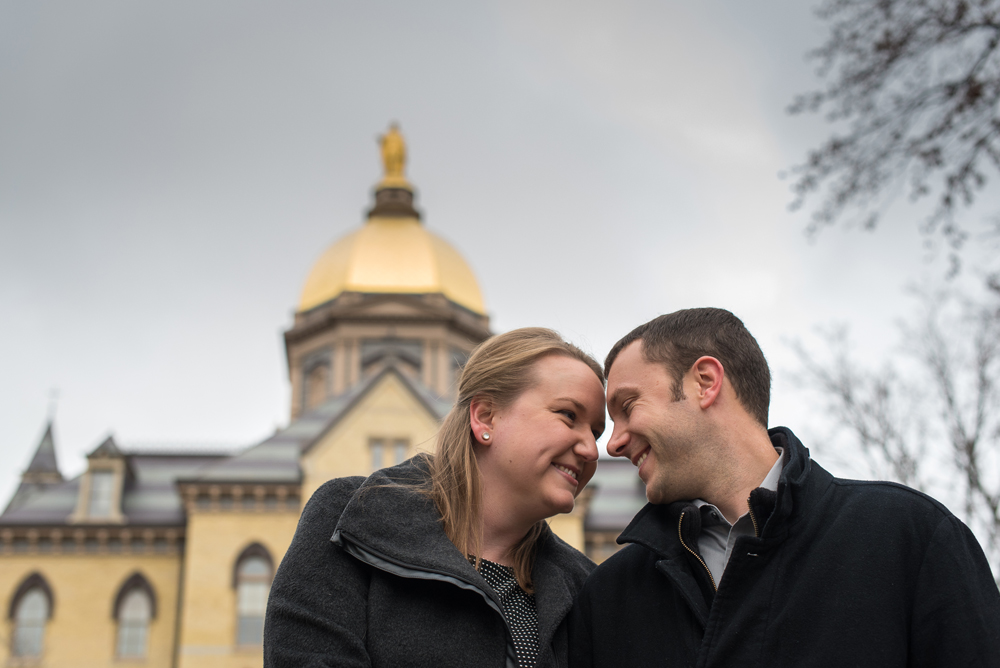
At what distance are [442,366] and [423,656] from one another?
121 ft

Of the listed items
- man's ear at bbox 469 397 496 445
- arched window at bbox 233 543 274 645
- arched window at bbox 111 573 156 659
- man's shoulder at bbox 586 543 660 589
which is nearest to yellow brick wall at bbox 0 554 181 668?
arched window at bbox 111 573 156 659

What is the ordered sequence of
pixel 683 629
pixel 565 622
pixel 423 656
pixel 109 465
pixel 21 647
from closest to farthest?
pixel 423 656 → pixel 683 629 → pixel 565 622 → pixel 21 647 → pixel 109 465

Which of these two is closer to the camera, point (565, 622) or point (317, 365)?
point (565, 622)

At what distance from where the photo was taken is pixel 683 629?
11.8 feet

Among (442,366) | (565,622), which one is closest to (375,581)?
(565,622)

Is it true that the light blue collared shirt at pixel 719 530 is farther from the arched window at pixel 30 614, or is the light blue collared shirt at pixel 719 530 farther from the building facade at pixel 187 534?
the arched window at pixel 30 614

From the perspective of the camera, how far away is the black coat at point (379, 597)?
328cm

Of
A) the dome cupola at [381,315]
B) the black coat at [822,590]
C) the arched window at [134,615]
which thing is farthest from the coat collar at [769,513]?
the dome cupola at [381,315]

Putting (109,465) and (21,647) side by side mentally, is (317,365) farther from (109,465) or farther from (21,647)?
(21,647)

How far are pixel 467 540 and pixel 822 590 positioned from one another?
4.30ft

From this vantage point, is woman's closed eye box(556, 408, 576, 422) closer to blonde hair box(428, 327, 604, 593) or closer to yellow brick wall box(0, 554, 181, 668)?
blonde hair box(428, 327, 604, 593)

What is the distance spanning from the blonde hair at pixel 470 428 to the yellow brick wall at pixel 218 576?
24.6 metres

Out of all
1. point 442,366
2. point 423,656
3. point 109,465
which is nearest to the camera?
point 423,656

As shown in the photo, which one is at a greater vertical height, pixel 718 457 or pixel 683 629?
pixel 718 457
